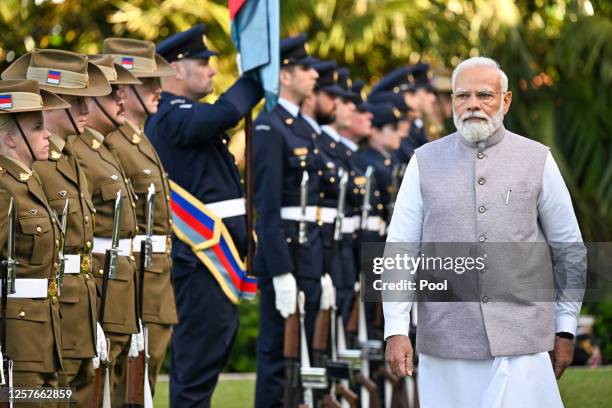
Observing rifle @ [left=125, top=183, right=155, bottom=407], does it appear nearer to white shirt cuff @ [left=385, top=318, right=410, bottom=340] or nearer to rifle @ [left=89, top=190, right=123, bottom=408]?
rifle @ [left=89, top=190, right=123, bottom=408]

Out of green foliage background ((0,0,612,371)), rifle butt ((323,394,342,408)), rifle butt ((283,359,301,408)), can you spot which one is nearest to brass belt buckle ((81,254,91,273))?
rifle butt ((283,359,301,408))

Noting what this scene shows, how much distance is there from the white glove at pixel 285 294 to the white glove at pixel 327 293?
48 centimetres

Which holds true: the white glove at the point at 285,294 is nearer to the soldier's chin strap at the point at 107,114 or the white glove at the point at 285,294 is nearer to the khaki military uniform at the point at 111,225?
the khaki military uniform at the point at 111,225

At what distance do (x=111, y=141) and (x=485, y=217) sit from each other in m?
2.28

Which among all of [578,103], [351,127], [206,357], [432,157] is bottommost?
[206,357]

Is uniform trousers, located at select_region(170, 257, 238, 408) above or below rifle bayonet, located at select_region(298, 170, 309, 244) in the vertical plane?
below

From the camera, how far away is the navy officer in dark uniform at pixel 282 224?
29.7 feet

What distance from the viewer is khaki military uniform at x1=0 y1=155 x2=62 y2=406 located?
6145mm

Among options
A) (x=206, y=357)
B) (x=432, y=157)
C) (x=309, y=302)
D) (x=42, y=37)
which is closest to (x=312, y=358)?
(x=309, y=302)

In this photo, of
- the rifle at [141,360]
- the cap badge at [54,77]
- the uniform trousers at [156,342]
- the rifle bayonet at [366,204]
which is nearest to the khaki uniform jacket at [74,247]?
the cap badge at [54,77]

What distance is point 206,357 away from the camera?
8227 millimetres

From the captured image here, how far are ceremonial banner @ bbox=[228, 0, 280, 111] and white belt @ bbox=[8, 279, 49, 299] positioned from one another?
7.82 ft

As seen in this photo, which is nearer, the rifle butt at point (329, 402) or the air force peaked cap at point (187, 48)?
the air force peaked cap at point (187, 48)

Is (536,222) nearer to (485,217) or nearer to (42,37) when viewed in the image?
(485,217)
